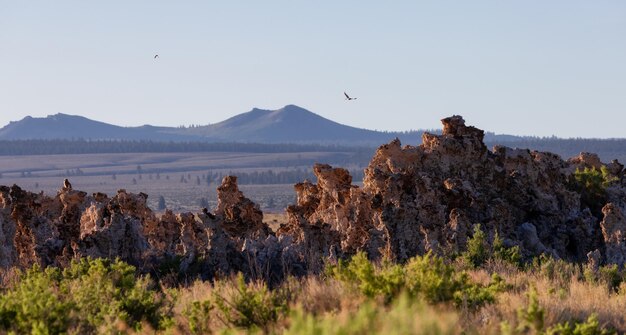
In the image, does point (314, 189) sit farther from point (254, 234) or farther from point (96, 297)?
Answer: point (96, 297)

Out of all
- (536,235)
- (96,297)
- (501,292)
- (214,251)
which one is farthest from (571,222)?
(96,297)

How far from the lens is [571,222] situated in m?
18.4

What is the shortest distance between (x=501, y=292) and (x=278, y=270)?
4.52 metres

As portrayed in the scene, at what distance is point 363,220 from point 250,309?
7813 millimetres

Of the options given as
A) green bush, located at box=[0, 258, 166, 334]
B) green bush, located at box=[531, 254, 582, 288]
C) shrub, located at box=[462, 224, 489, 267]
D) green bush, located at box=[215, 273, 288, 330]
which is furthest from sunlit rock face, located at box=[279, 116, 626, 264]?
green bush, located at box=[215, 273, 288, 330]

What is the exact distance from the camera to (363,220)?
16828mm

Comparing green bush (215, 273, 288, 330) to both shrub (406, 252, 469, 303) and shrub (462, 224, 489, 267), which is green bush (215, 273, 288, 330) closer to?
shrub (406, 252, 469, 303)

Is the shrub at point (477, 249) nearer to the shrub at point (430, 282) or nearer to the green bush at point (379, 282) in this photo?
the shrub at point (430, 282)

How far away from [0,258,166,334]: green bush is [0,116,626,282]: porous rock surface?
12.2 feet

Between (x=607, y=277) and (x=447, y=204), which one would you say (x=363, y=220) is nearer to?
(x=447, y=204)

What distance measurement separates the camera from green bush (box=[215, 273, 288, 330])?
905cm

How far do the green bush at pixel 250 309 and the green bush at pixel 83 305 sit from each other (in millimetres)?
767

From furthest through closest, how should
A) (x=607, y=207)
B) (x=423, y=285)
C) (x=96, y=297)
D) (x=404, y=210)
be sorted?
(x=607, y=207), (x=404, y=210), (x=96, y=297), (x=423, y=285)

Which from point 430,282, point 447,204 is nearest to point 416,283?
point 430,282
